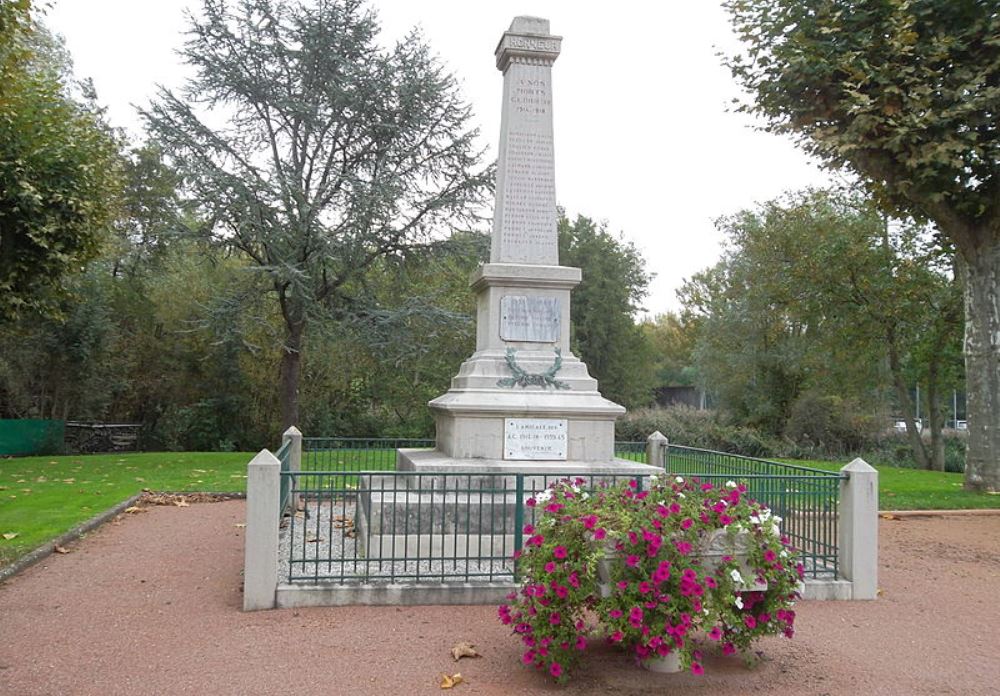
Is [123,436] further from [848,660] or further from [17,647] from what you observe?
[848,660]

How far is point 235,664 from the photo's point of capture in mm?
5586

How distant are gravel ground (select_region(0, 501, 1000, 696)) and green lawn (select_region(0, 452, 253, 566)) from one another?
2037mm

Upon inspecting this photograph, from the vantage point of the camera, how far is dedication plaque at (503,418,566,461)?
965cm

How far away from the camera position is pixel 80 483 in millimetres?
15562

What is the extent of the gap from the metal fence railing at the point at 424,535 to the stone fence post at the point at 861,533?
2.34 m

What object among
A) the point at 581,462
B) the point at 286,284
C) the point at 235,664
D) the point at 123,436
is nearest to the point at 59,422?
the point at 123,436

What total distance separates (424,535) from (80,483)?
10316 millimetres

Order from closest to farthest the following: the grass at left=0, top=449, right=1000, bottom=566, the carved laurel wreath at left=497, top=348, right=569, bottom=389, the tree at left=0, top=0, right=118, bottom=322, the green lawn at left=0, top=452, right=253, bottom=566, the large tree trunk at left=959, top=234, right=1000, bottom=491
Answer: the carved laurel wreath at left=497, top=348, right=569, bottom=389 < the green lawn at left=0, top=452, right=253, bottom=566 < the grass at left=0, top=449, right=1000, bottom=566 < the tree at left=0, top=0, right=118, bottom=322 < the large tree trunk at left=959, top=234, right=1000, bottom=491

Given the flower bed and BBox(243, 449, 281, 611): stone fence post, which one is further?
BBox(243, 449, 281, 611): stone fence post

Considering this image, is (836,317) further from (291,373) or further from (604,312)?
(291,373)

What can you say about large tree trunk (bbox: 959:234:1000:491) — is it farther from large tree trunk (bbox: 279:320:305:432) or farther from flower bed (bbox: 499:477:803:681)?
large tree trunk (bbox: 279:320:305:432)

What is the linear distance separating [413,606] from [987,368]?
13714 mm

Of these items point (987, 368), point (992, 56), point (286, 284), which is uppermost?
point (992, 56)

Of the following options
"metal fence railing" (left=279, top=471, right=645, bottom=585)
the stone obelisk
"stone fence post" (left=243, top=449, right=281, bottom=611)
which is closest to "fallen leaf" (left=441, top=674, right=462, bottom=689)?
"metal fence railing" (left=279, top=471, right=645, bottom=585)
